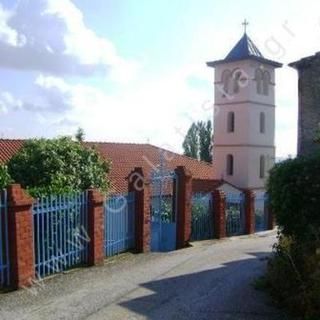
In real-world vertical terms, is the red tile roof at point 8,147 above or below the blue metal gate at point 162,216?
above

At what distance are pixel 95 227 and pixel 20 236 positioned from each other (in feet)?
8.02

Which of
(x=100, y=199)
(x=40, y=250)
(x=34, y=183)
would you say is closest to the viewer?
(x=40, y=250)

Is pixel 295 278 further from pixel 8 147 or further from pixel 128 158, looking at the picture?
pixel 128 158

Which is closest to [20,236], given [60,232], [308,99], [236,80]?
[60,232]

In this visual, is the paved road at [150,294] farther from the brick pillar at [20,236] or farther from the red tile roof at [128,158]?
the red tile roof at [128,158]

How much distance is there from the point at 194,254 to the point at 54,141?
201 inches

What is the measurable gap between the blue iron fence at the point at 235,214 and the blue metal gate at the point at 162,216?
11.1ft

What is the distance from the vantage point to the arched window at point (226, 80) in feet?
124

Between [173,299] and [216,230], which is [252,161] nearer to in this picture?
[216,230]

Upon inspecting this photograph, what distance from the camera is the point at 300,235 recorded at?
8.96m

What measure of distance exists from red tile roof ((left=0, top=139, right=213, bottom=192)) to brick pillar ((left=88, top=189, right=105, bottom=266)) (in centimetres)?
1292

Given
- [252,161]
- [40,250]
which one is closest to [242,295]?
[40,250]

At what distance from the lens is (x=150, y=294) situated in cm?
880

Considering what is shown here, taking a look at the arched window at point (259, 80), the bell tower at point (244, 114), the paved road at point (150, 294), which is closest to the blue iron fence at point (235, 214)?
the paved road at point (150, 294)
